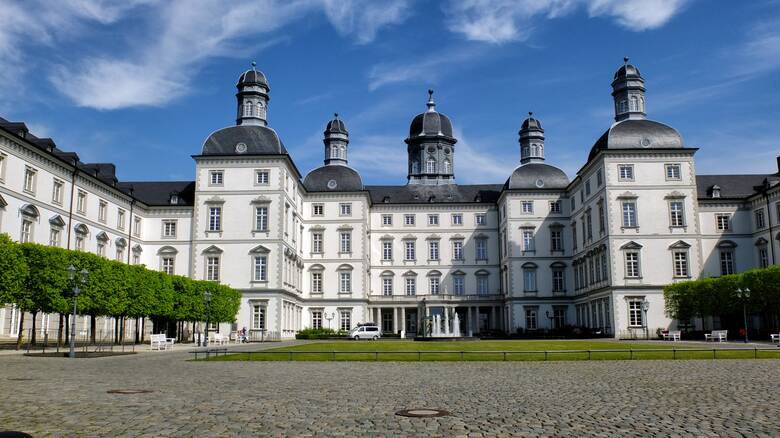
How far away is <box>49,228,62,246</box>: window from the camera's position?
4686cm

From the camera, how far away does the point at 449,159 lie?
8650cm

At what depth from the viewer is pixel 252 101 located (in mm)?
65688

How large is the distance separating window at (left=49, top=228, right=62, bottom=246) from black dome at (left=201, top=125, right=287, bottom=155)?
15884mm

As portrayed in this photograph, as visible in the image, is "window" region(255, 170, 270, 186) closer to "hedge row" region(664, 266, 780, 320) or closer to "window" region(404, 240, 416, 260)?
"window" region(404, 240, 416, 260)

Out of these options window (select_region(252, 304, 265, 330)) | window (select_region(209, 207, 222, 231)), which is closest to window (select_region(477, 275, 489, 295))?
window (select_region(252, 304, 265, 330))

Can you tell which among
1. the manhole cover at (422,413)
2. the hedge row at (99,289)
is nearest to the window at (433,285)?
the hedge row at (99,289)

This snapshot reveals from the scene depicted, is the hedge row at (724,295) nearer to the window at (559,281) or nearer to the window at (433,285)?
the window at (559,281)

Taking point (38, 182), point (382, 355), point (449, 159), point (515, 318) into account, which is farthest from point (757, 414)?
point (449, 159)

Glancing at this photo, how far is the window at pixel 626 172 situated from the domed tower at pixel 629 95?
8.86 meters

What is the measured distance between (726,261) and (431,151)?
37.3 meters

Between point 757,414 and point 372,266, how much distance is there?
6676 cm

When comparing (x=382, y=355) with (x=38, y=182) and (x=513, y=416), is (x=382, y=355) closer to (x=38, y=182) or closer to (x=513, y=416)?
(x=513, y=416)

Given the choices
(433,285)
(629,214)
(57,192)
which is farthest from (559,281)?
(57,192)

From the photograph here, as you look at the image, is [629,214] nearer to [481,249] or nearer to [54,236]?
[481,249]
